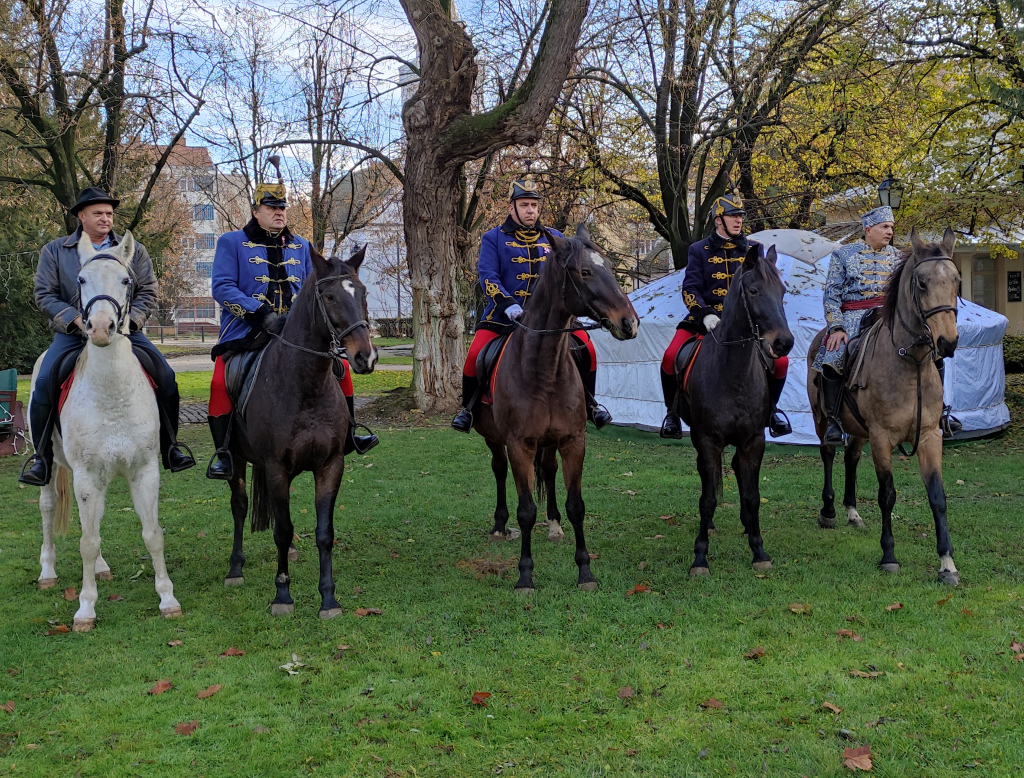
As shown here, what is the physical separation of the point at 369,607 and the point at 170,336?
55770 mm

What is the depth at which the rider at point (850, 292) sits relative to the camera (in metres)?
7.34

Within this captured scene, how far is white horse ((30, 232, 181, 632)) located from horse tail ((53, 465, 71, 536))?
4.36 ft

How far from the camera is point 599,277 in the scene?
18.5ft

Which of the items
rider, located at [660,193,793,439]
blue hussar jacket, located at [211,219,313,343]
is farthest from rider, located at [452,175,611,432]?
blue hussar jacket, located at [211,219,313,343]

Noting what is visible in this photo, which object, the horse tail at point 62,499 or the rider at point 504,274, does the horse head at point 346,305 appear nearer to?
the rider at point 504,274

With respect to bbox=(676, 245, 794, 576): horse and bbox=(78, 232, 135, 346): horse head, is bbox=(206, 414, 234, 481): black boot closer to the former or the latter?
bbox=(78, 232, 135, 346): horse head

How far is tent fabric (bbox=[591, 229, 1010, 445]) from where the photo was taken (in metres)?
13.6

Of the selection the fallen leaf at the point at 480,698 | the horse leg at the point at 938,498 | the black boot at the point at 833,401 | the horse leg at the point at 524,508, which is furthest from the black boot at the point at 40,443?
the horse leg at the point at 938,498

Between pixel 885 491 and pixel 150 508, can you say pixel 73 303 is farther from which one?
pixel 885 491

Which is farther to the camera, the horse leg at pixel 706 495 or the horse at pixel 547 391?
the horse leg at pixel 706 495

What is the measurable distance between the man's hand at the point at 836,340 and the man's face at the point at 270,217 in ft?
15.9

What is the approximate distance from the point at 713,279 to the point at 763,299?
135 cm

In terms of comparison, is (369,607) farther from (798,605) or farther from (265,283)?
(798,605)

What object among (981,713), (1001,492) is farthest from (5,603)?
(1001,492)
